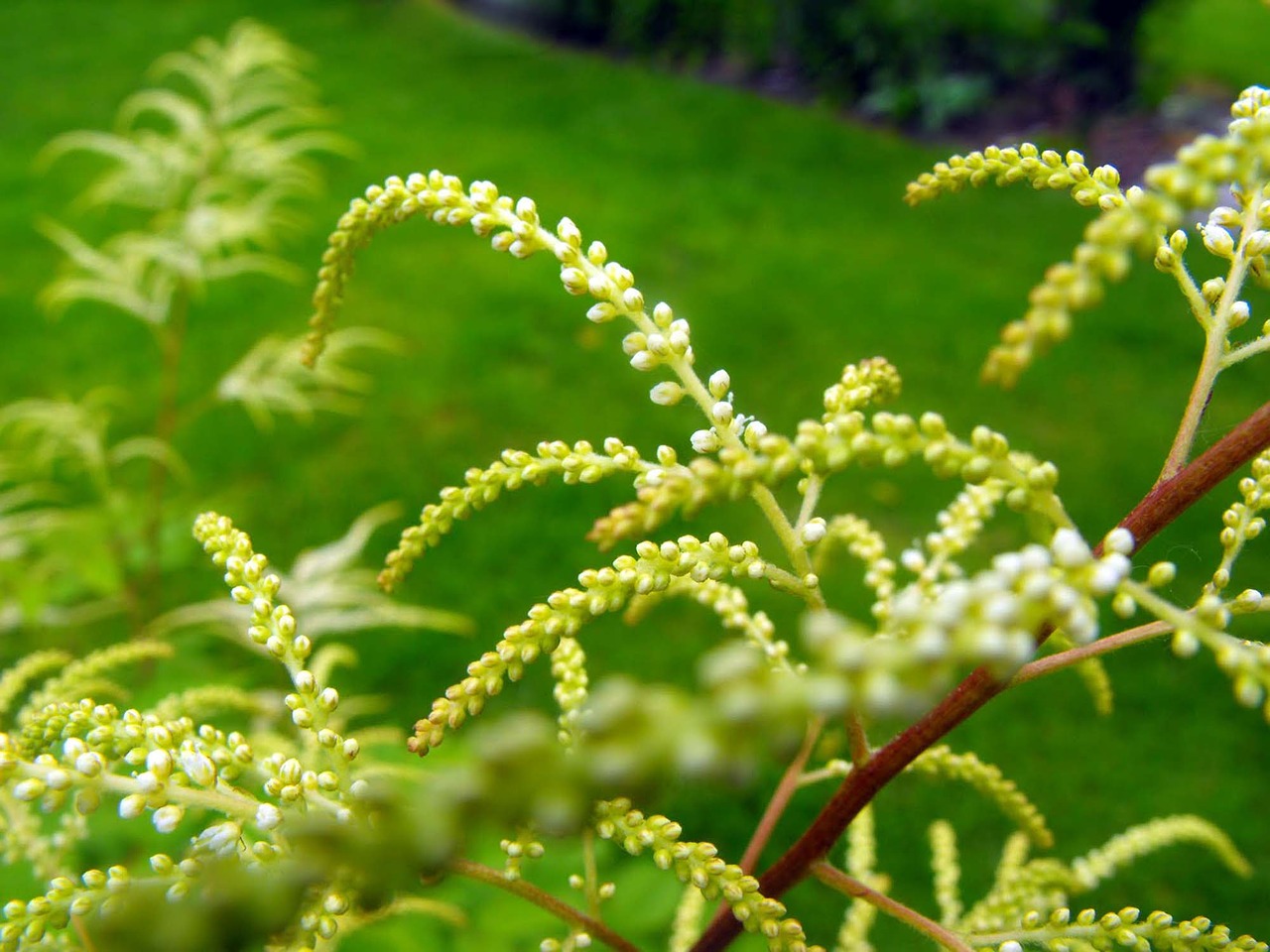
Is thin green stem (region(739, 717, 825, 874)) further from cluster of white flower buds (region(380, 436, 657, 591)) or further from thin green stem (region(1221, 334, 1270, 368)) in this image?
thin green stem (region(1221, 334, 1270, 368))

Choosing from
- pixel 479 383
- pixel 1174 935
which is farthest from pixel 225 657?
pixel 1174 935

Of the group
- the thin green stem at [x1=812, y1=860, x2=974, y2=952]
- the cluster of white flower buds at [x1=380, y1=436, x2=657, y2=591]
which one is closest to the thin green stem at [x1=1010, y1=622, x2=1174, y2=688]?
the thin green stem at [x1=812, y1=860, x2=974, y2=952]

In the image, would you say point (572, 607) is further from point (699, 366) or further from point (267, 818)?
point (699, 366)

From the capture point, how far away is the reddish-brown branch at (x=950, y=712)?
85 cm

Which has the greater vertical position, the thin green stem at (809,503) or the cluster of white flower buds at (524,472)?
the thin green stem at (809,503)

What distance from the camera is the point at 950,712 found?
0.91 metres

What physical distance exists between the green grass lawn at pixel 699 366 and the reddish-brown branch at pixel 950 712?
763 mm

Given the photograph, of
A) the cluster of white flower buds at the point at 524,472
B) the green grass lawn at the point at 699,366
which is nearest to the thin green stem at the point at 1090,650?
the cluster of white flower buds at the point at 524,472

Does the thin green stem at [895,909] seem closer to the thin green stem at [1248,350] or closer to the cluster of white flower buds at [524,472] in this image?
the cluster of white flower buds at [524,472]

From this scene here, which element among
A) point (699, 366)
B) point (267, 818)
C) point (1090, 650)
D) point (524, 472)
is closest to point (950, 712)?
point (1090, 650)

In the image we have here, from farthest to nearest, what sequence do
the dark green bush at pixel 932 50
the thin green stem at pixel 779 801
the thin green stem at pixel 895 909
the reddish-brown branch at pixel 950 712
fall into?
the dark green bush at pixel 932 50, the thin green stem at pixel 779 801, the thin green stem at pixel 895 909, the reddish-brown branch at pixel 950 712

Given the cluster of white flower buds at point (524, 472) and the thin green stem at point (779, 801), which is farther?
the thin green stem at point (779, 801)

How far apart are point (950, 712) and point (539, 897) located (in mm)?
454

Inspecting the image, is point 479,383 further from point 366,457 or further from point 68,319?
point 68,319
